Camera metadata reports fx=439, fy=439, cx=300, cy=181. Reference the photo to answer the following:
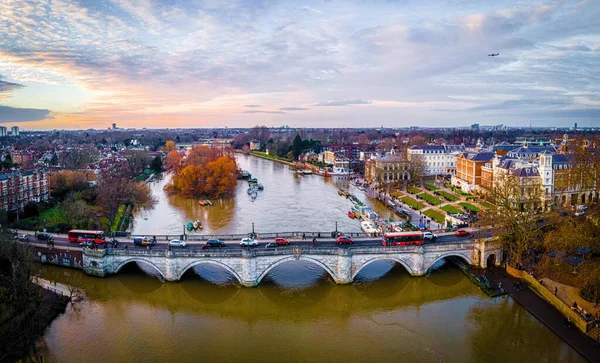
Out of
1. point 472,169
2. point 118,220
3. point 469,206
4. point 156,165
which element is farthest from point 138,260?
point 156,165

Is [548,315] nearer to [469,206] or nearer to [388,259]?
[388,259]

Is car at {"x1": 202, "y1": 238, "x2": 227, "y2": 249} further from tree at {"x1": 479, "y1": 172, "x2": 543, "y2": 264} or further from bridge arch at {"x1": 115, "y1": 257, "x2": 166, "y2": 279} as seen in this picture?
tree at {"x1": 479, "y1": 172, "x2": 543, "y2": 264}

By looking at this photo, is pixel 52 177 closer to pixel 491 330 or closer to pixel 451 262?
pixel 451 262

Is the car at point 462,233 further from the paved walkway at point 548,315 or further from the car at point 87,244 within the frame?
the car at point 87,244

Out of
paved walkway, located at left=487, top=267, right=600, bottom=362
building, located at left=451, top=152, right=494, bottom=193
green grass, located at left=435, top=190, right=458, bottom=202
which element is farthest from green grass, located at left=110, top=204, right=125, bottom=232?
building, located at left=451, top=152, right=494, bottom=193

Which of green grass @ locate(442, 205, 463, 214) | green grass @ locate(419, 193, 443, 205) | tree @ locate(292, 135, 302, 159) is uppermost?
tree @ locate(292, 135, 302, 159)

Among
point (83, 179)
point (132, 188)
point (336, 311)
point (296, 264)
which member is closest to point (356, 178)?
point (132, 188)
